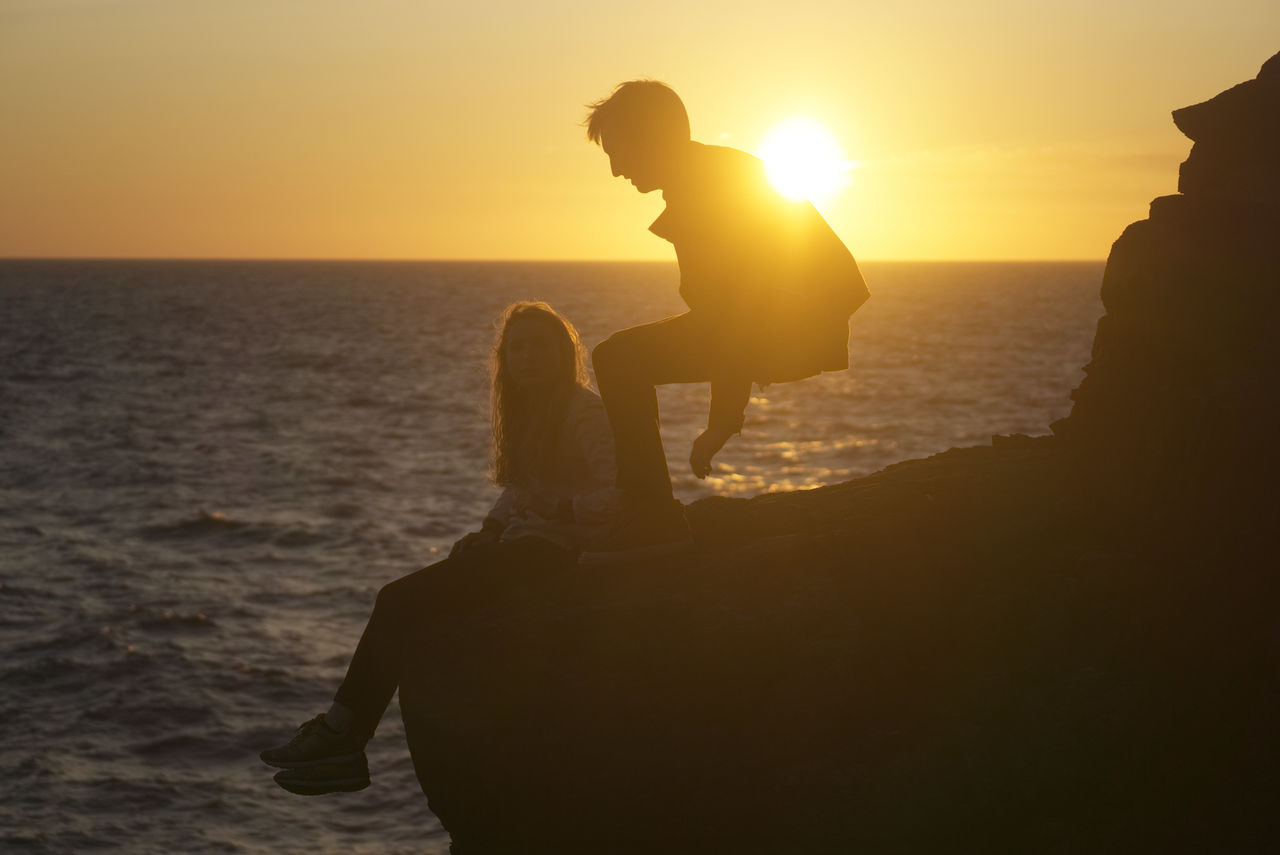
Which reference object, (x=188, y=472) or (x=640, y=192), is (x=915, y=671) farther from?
(x=188, y=472)

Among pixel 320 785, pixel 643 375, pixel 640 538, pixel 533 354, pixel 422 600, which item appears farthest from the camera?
pixel 533 354

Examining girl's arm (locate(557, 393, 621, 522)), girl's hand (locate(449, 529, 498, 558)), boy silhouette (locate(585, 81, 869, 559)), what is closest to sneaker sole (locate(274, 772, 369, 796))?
girl's hand (locate(449, 529, 498, 558))

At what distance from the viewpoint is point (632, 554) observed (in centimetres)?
539

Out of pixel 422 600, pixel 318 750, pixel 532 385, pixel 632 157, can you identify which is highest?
pixel 632 157

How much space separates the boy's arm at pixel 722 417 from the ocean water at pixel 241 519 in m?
2.05

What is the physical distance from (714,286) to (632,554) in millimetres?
1289

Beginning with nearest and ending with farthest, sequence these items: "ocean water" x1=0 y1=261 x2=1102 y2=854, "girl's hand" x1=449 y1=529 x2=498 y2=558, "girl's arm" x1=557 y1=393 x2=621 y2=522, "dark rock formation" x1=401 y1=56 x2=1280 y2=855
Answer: "dark rock formation" x1=401 y1=56 x2=1280 y2=855, "girl's arm" x1=557 y1=393 x2=621 y2=522, "girl's hand" x1=449 y1=529 x2=498 y2=558, "ocean water" x1=0 y1=261 x2=1102 y2=854

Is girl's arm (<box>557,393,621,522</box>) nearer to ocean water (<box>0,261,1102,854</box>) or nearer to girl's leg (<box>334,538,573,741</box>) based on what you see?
girl's leg (<box>334,538,573,741</box>)

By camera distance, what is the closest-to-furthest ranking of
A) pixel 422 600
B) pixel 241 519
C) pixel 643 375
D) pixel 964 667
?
1. pixel 964 667
2. pixel 643 375
3. pixel 422 600
4. pixel 241 519

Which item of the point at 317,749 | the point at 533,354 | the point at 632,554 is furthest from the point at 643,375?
the point at 317,749

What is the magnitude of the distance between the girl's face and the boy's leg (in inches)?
19.4

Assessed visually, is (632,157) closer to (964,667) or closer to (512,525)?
(512,525)

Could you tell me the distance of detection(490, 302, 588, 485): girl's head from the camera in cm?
557

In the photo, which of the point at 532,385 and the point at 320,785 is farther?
the point at 532,385
